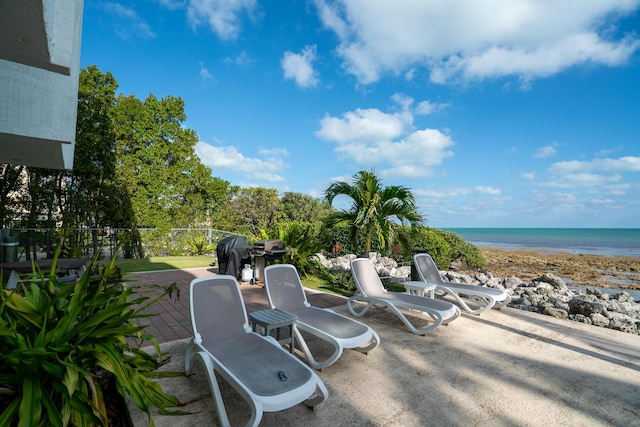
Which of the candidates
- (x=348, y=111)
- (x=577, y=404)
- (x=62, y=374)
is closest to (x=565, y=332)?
(x=577, y=404)

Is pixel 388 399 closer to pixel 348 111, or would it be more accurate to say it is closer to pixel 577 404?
pixel 577 404

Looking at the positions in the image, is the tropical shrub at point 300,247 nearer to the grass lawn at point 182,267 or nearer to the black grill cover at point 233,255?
the grass lawn at point 182,267

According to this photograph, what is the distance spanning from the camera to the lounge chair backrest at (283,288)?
4500 mm

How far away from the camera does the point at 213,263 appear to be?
1091cm

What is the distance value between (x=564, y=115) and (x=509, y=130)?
112 inches

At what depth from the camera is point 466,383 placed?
10.9ft

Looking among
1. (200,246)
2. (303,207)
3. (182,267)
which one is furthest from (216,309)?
(303,207)

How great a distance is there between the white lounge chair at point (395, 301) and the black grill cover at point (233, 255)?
144 inches

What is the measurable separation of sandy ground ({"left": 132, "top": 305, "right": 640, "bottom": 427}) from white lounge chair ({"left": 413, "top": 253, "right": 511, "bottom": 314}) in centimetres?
84

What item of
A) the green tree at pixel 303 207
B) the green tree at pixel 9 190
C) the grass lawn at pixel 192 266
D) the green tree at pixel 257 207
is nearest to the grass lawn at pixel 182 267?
the grass lawn at pixel 192 266

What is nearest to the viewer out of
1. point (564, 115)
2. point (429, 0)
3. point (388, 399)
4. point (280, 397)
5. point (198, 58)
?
point (280, 397)

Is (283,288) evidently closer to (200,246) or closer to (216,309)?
(216,309)

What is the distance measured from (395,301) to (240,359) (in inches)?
118

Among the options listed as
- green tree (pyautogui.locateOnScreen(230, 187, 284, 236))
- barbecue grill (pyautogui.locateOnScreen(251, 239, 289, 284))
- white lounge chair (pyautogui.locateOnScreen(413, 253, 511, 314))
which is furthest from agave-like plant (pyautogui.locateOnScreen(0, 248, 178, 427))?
green tree (pyautogui.locateOnScreen(230, 187, 284, 236))
